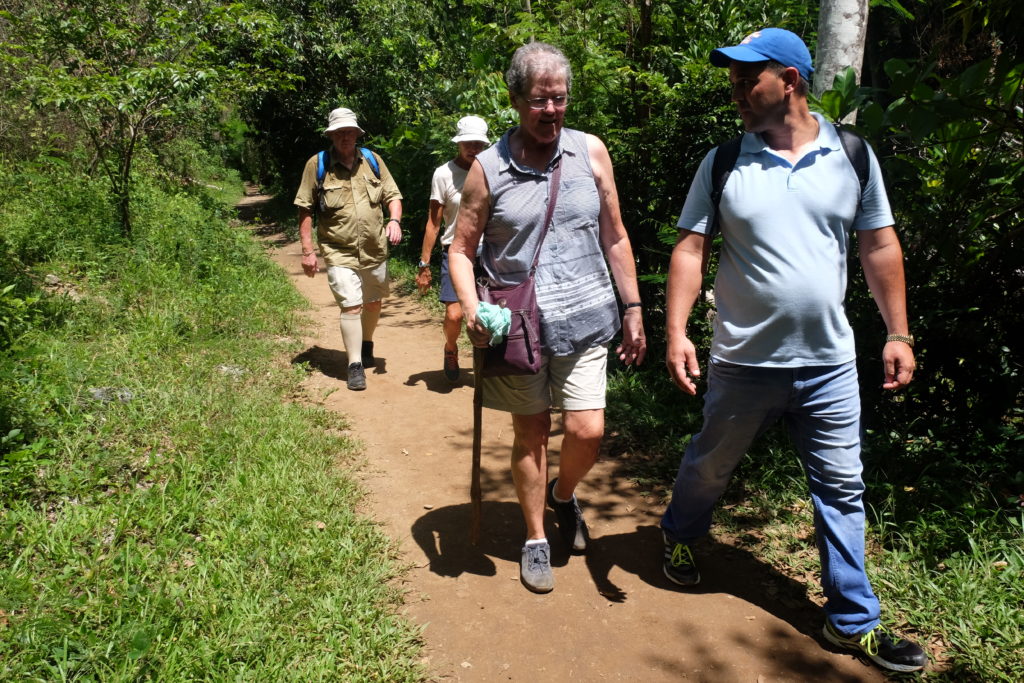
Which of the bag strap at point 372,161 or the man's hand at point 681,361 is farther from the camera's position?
the bag strap at point 372,161

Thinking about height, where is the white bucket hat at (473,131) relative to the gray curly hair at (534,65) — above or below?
below

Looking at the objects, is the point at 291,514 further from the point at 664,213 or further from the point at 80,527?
the point at 664,213

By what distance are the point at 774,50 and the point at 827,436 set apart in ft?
4.32

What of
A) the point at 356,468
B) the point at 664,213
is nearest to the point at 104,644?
the point at 356,468

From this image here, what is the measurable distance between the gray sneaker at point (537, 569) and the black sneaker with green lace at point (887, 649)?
1.14 m

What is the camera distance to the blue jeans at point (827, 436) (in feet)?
8.77

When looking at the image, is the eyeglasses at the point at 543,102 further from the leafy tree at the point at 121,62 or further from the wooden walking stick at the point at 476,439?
the leafy tree at the point at 121,62

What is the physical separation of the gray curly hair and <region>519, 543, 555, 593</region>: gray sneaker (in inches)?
74.8

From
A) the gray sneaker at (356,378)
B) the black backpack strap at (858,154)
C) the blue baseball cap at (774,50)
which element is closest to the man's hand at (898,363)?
the black backpack strap at (858,154)

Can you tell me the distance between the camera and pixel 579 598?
3279 millimetres

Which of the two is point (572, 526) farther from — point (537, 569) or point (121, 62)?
point (121, 62)

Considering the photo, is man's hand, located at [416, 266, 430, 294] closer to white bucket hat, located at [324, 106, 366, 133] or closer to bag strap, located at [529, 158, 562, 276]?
white bucket hat, located at [324, 106, 366, 133]

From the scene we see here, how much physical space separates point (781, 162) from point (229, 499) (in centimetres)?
299

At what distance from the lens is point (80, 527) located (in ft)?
11.4
